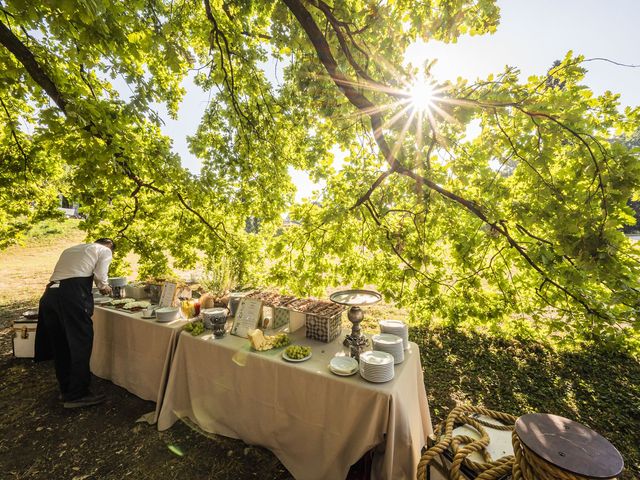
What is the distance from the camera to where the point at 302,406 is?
222 centimetres

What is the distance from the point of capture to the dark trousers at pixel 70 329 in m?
3.18

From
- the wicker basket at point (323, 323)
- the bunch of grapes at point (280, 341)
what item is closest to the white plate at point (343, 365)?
the wicker basket at point (323, 323)

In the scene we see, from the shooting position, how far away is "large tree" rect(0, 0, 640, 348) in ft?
8.52

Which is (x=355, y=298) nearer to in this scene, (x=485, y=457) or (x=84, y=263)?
(x=485, y=457)

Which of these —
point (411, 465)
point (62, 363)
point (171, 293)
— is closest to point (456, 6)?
point (411, 465)

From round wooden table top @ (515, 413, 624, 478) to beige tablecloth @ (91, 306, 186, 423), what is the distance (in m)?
3.20

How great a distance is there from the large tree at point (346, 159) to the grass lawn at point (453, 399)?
94 centimetres

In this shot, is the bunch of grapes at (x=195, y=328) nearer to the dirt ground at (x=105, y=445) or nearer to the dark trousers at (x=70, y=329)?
the dirt ground at (x=105, y=445)

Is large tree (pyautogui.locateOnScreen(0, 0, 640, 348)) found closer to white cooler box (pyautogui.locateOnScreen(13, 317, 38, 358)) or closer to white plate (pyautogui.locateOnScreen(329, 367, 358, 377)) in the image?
white cooler box (pyautogui.locateOnScreen(13, 317, 38, 358))

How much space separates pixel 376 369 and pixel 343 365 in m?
0.31

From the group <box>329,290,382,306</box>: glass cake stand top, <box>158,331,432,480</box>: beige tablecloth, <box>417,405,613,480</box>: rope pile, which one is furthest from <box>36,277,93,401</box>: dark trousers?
<box>417,405,613,480</box>: rope pile

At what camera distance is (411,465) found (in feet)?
6.23

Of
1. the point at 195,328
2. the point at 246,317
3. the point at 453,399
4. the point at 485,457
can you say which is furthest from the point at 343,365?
the point at 453,399

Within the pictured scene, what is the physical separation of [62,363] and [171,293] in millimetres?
1573
